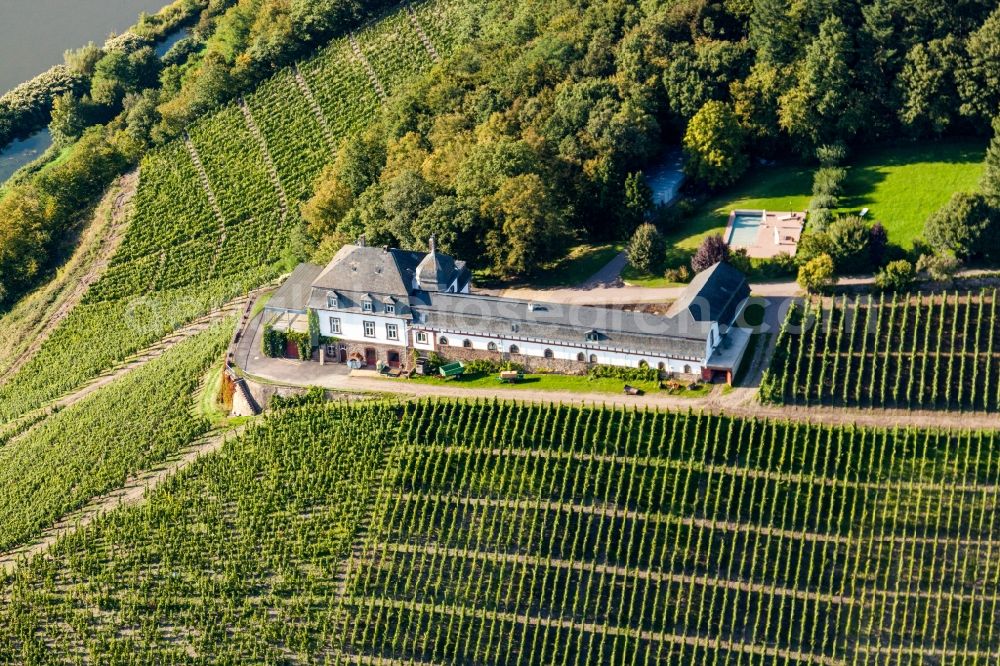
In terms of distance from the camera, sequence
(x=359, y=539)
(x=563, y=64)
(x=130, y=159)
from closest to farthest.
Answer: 1. (x=359, y=539)
2. (x=563, y=64)
3. (x=130, y=159)

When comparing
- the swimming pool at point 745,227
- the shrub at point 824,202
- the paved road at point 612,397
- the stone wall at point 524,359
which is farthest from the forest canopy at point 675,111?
the paved road at point 612,397

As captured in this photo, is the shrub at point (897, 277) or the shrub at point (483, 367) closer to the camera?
the shrub at point (897, 277)

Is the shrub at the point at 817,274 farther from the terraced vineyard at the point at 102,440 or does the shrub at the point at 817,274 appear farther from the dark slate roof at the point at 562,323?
the terraced vineyard at the point at 102,440

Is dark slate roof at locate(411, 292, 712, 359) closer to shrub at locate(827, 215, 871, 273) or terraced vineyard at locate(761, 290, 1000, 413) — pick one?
terraced vineyard at locate(761, 290, 1000, 413)

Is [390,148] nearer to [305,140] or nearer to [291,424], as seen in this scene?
[305,140]

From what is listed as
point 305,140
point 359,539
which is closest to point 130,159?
point 305,140

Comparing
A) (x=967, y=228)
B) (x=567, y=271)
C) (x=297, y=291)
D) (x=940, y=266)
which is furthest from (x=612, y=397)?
(x=967, y=228)
